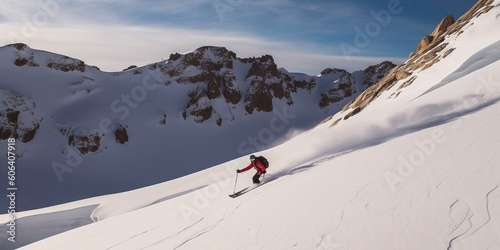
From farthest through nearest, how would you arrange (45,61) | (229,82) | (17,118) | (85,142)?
(229,82) < (45,61) < (85,142) < (17,118)

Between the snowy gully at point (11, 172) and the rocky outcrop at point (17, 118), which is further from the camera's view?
the rocky outcrop at point (17, 118)

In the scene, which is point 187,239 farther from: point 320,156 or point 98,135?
point 98,135

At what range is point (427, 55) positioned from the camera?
34719 millimetres

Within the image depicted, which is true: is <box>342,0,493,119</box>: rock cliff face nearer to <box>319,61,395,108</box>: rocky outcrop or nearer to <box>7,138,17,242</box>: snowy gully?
<box>7,138,17,242</box>: snowy gully

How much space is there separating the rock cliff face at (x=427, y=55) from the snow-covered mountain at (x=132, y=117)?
170ft

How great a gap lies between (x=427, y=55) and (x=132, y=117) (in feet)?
254

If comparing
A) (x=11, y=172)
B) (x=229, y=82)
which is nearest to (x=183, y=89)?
(x=229, y=82)

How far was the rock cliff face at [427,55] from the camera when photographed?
31094 millimetres

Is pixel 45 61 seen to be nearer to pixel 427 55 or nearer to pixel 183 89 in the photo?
pixel 183 89

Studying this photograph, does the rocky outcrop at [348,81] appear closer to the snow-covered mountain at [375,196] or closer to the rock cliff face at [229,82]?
the rock cliff face at [229,82]

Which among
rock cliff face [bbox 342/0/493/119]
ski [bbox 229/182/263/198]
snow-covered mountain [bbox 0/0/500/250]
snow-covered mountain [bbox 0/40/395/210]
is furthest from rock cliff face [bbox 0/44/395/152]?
snow-covered mountain [bbox 0/0/500/250]

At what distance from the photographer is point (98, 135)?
7756 cm

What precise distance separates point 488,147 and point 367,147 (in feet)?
16.1

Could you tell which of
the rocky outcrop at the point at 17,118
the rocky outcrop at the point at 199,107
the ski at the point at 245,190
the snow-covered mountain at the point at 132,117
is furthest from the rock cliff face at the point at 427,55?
the rocky outcrop at the point at 17,118
